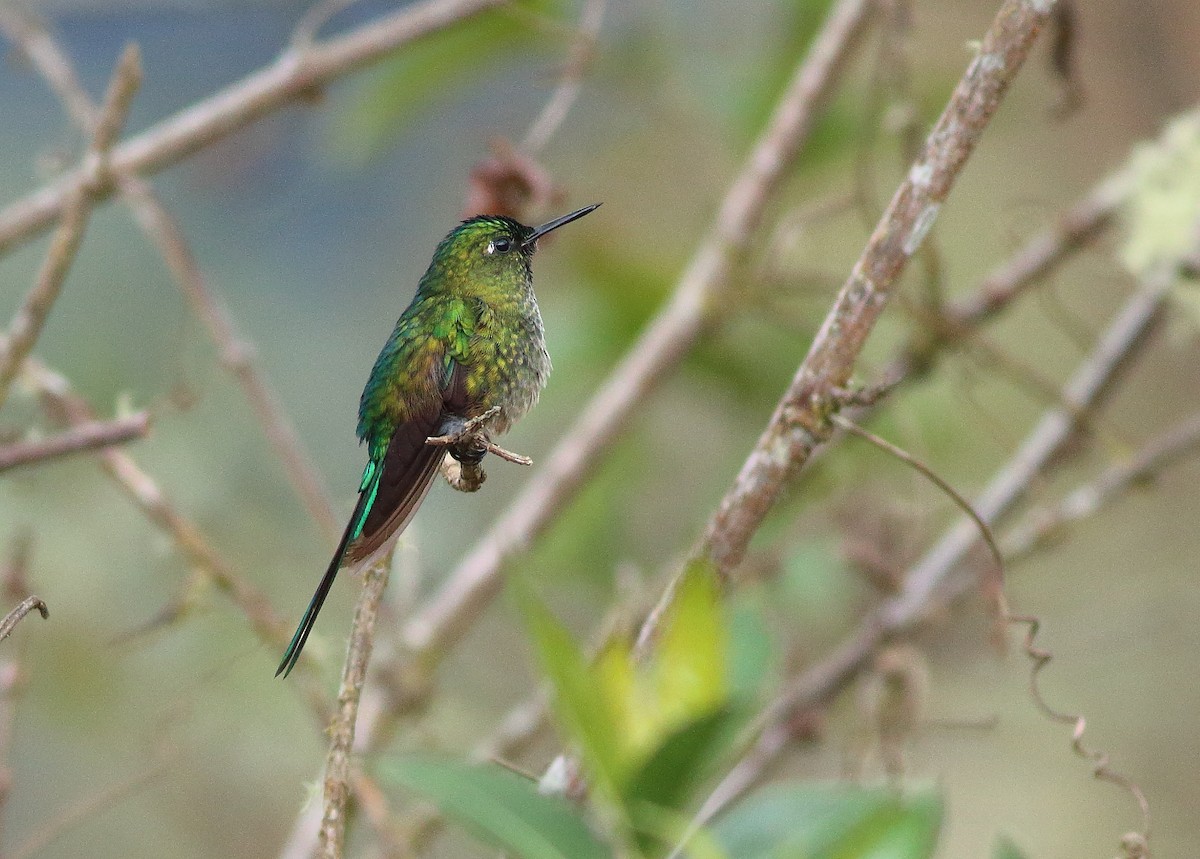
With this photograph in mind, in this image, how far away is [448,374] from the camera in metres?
1.33

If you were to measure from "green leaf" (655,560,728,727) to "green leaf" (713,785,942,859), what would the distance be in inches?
2.9

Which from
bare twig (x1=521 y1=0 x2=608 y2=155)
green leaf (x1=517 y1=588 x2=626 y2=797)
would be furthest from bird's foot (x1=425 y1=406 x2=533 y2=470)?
bare twig (x1=521 y1=0 x2=608 y2=155)

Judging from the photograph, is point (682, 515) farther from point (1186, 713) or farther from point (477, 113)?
point (477, 113)

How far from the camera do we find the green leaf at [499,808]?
787 mm

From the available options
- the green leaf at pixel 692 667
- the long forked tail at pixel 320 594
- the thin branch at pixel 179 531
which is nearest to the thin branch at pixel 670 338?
the thin branch at pixel 179 531

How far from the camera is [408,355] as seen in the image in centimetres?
135

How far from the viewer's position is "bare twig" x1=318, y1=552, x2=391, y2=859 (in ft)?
3.29

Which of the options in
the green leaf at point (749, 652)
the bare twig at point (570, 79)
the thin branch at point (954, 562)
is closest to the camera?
the green leaf at point (749, 652)

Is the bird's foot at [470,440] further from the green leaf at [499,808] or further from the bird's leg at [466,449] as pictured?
the green leaf at [499,808]

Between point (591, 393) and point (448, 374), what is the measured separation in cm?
225

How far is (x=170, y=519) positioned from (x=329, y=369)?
295 centimetres

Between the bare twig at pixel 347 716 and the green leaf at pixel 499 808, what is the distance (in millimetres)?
227

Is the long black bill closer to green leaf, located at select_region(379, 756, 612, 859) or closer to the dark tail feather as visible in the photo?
the dark tail feather

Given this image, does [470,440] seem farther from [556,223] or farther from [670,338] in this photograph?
[670,338]
